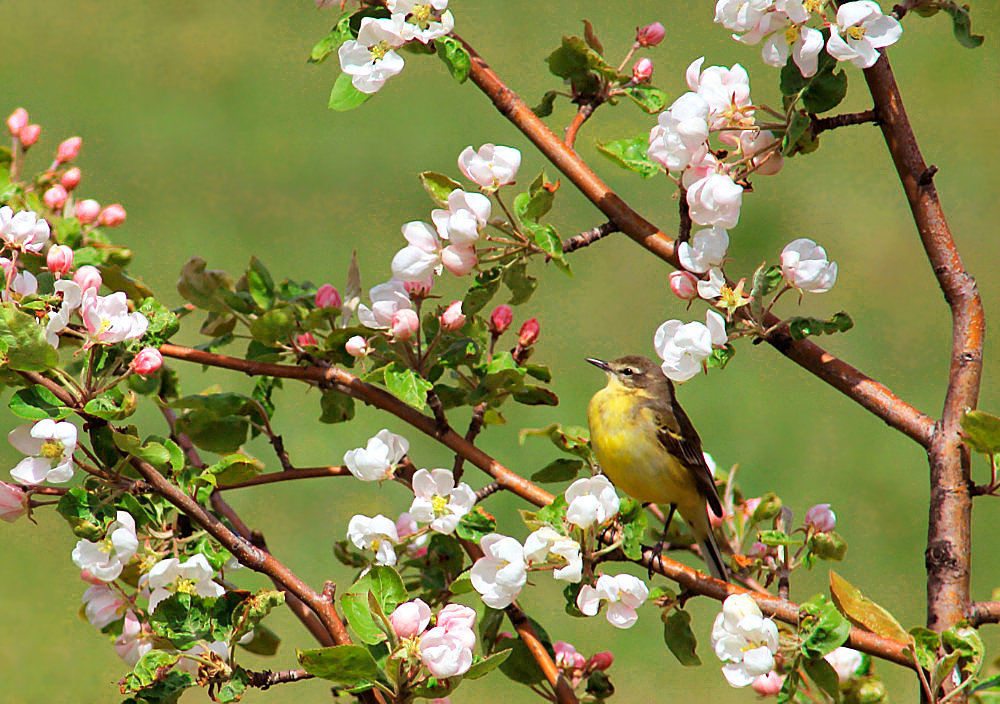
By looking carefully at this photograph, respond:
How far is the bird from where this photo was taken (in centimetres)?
288

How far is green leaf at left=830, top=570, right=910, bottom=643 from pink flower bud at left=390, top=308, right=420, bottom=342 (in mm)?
809

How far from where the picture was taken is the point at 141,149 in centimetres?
872

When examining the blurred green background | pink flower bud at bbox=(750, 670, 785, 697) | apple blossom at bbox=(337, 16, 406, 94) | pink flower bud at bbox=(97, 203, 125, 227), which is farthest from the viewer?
the blurred green background

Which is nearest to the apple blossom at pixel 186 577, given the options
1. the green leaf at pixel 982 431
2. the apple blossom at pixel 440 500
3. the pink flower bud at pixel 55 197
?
the apple blossom at pixel 440 500

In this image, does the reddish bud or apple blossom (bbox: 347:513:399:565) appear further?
the reddish bud

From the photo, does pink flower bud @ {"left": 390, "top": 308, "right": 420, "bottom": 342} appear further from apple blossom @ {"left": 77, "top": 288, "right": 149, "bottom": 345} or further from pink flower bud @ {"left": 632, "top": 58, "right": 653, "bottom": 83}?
pink flower bud @ {"left": 632, "top": 58, "right": 653, "bottom": 83}

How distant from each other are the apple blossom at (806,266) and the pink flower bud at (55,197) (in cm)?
162

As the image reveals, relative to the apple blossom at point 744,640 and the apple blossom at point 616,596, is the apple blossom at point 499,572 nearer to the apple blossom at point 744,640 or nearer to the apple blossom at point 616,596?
the apple blossom at point 616,596

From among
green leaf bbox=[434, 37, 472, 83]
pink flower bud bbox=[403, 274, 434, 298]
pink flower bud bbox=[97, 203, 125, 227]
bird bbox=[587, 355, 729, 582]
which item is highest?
green leaf bbox=[434, 37, 472, 83]

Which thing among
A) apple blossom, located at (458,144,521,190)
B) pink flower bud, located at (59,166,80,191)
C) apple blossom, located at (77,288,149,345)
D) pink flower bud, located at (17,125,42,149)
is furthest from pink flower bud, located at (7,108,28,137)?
apple blossom, located at (458,144,521,190)

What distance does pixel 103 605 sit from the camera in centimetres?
190

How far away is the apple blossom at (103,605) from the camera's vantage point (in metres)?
1.89

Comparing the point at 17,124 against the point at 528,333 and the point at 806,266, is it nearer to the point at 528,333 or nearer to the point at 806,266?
the point at 528,333

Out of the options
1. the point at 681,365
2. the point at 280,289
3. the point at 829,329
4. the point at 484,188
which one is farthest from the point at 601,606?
the point at 280,289
